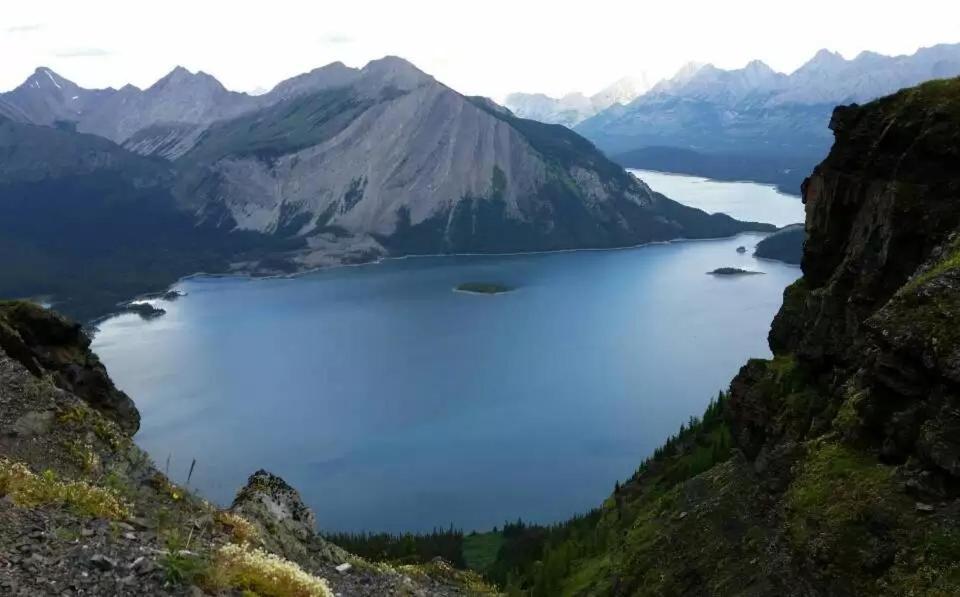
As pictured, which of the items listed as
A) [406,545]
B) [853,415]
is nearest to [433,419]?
[406,545]

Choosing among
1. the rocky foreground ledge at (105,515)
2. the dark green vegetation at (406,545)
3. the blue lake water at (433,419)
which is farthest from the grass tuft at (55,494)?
the blue lake water at (433,419)

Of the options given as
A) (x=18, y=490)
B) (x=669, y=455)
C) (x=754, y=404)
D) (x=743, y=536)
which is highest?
(x=18, y=490)

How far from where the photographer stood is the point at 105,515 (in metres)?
18.2

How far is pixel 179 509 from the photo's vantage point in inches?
947

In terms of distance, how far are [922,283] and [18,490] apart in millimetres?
29606

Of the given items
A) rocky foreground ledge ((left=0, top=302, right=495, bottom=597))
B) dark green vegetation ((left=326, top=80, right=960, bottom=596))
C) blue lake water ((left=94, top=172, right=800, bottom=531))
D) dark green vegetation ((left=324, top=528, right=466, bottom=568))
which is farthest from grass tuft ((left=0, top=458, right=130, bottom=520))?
blue lake water ((left=94, top=172, right=800, bottom=531))

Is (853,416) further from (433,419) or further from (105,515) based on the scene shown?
(433,419)

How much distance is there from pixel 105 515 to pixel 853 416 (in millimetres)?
28253

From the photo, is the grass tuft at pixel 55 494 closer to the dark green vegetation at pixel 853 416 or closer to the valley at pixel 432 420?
the dark green vegetation at pixel 853 416

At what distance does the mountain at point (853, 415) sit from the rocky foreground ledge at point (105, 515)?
49.5ft

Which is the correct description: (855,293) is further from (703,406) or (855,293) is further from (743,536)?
(703,406)

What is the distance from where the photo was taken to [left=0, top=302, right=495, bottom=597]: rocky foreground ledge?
14.2 m

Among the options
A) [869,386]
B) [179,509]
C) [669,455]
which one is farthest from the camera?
[669,455]

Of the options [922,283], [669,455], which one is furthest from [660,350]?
[922,283]
